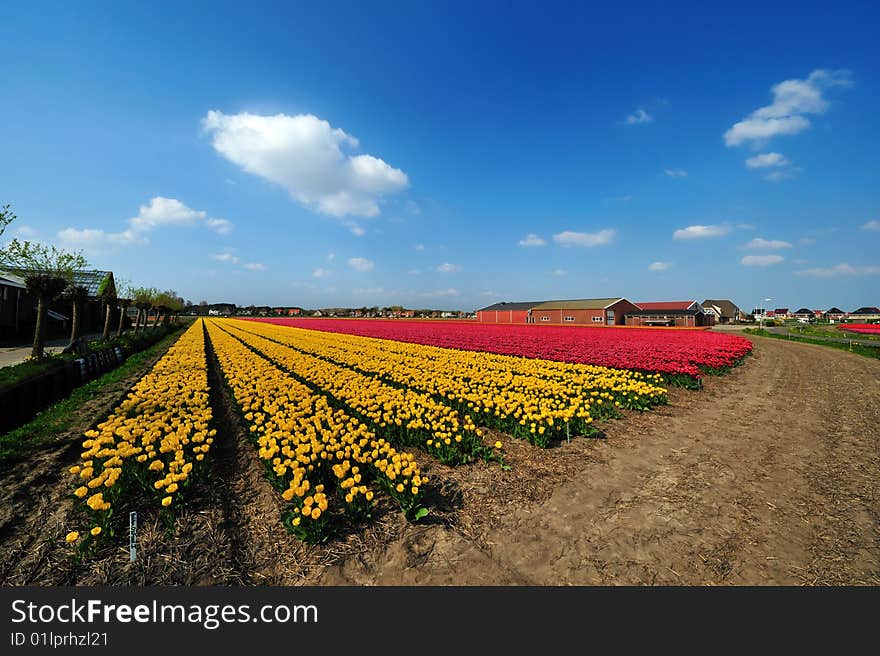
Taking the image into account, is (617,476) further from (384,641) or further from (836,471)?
(384,641)

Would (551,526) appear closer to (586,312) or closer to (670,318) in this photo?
(586,312)

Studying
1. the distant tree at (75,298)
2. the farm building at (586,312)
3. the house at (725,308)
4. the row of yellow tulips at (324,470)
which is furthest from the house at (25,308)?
the house at (725,308)

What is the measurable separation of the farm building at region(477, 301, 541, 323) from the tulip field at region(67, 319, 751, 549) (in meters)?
59.0

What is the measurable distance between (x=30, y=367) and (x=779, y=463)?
18.8 metres

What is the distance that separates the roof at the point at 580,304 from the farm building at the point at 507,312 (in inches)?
103

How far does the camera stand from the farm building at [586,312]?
6100 centimetres

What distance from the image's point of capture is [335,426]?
19.1 ft

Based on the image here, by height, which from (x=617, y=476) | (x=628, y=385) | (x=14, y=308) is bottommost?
(x=617, y=476)

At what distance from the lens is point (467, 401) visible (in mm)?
8531

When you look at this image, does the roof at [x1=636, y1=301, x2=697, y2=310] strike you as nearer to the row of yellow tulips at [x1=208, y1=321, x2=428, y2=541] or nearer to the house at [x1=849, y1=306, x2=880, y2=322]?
the house at [x1=849, y1=306, x2=880, y2=322]

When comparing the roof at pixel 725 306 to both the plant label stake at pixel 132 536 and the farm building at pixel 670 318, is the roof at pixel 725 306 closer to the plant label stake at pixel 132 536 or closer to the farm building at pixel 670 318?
the farm building at pixel 670 318

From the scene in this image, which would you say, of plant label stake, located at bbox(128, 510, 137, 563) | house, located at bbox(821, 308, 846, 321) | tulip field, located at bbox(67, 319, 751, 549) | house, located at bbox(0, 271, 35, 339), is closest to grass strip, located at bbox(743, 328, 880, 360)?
tulip field, located at bbox(67, 319, 751, 549)

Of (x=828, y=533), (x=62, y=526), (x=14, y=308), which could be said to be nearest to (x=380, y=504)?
(x=62, y=526)

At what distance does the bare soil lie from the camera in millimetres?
3342
